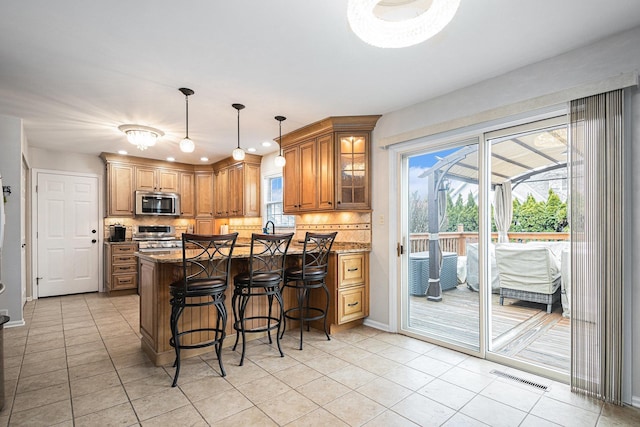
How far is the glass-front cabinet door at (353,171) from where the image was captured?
398 cm

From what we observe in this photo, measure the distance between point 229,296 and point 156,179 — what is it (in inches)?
165

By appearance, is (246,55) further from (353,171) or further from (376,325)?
(376,325)

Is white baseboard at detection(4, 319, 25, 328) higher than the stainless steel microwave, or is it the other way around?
the stainless steel microwave

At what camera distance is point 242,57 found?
2.59 m

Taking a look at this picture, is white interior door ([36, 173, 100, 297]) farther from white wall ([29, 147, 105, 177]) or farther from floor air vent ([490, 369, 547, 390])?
floor air vent ([490, 369, 547, 390])

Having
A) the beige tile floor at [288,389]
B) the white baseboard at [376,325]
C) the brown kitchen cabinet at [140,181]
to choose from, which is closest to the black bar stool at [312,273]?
the beige tile floor at [288,389]

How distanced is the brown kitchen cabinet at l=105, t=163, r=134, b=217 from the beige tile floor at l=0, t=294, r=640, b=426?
9.72 ft

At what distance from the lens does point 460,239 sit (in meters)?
3.30

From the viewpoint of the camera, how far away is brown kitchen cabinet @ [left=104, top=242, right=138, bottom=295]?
5.70 metres

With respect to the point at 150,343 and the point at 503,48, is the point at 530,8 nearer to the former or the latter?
the point at 503,48

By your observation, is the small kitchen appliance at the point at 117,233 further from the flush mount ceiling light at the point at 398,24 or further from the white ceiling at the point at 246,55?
the flush mount ceiling light at the point at 398,24

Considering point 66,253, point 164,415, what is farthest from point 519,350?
point 66,253

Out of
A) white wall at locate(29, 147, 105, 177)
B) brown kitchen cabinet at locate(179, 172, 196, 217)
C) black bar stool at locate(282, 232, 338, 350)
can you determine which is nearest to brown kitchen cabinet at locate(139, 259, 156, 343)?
black bar stool at locate(282, 232, 338, 350)

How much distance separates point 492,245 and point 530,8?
76.9 inches
